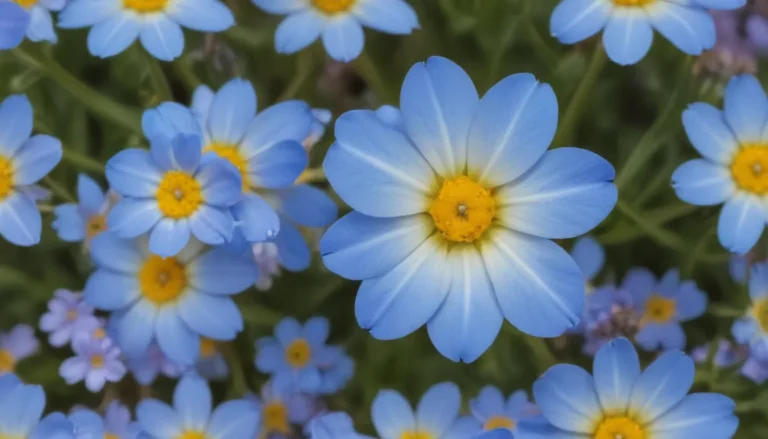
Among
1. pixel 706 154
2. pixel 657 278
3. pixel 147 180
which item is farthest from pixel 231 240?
pixel 657 278

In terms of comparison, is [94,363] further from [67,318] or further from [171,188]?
[171,188]

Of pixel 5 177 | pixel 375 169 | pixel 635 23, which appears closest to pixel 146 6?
pixel 5 177

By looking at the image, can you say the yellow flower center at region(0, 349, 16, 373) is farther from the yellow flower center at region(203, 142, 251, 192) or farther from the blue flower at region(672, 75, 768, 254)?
the blue flower at region(672, 75, 768, 254)

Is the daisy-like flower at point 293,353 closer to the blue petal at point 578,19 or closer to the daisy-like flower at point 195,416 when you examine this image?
the daisy-like flower at point 195,416

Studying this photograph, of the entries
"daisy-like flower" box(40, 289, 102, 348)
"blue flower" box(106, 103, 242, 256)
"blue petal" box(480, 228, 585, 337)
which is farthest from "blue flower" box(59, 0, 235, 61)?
"blue petal" box(480, 228, 585, 337)

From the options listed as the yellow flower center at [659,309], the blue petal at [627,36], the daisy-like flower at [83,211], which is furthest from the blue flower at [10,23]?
the yellow flower center at [659,309]

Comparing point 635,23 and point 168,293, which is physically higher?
point 635,23
